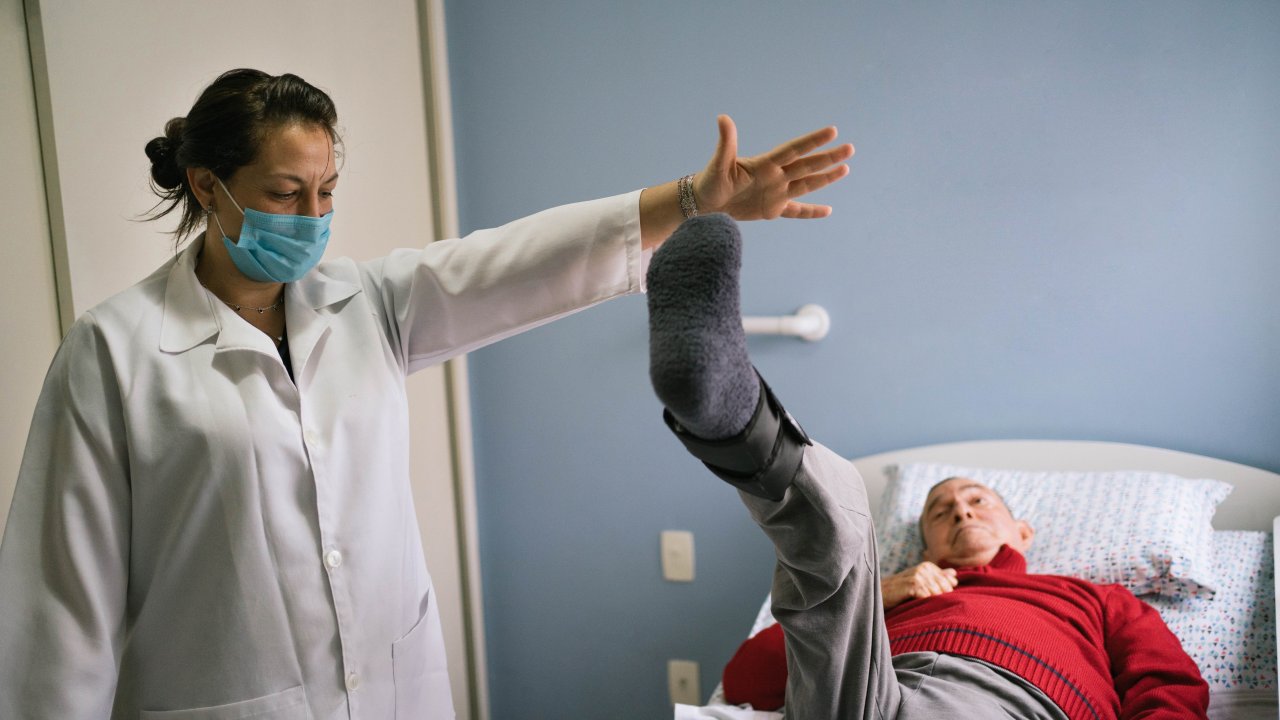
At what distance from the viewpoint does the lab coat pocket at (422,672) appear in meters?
1.18

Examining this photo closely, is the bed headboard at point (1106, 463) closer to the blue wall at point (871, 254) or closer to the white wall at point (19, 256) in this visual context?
the blue wall at point (871, 254)

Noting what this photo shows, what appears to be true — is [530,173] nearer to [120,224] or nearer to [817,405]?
[817,405]

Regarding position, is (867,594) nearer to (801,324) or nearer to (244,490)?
(244,490)

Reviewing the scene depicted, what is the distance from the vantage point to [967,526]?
5.50ft

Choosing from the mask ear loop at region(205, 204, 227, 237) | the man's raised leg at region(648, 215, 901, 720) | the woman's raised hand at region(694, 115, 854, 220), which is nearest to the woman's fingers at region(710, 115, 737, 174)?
the woman's raised hand at region(694, 115, 854, 220)

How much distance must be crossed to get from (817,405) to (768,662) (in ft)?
2.54

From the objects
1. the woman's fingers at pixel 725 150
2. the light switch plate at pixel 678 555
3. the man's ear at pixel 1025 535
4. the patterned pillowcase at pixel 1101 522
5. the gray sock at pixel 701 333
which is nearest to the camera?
the gray sock at pixel 701 333

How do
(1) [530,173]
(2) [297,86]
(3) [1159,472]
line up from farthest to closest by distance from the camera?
1. (1) [530,173]
2. (3) [1159,472]
3. (2) [297,86]

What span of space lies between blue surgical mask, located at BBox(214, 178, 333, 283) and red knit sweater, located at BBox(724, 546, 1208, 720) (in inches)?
36.2

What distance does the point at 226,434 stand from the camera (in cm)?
104

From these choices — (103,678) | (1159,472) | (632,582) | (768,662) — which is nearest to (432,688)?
(103,678)

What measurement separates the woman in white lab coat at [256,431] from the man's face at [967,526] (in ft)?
2.55

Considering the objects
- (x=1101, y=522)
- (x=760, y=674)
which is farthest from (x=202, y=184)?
(x=1101, y=522)

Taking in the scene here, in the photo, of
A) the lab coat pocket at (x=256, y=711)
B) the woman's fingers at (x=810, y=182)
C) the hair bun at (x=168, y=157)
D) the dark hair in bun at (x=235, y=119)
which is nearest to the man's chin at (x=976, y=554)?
the woman's fingers at (x=810, y=182)
